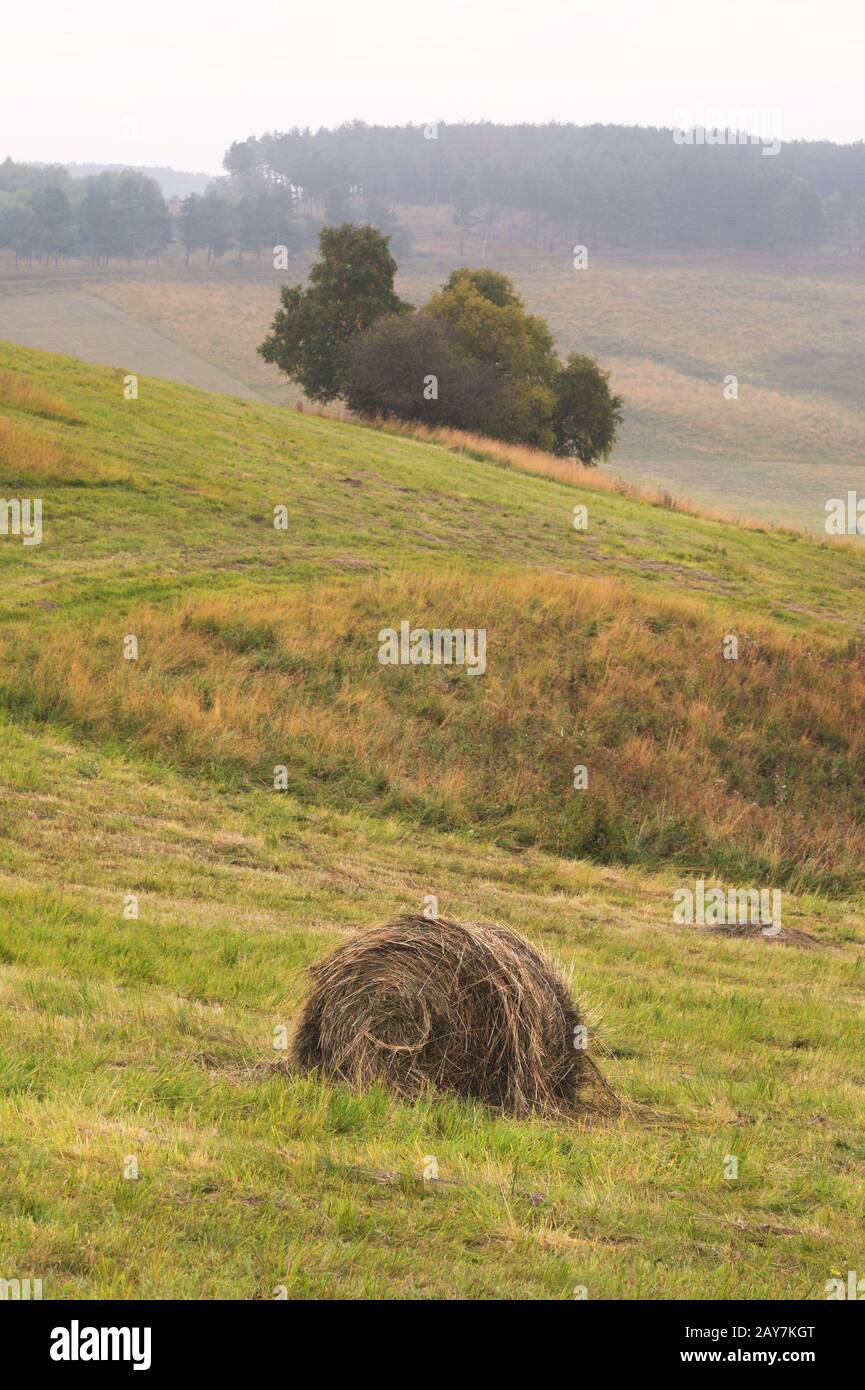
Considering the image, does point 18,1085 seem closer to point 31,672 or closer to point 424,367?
point 31,672

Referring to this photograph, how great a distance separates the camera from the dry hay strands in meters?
7.41

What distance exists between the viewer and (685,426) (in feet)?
345

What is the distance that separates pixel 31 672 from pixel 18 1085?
37.8ft

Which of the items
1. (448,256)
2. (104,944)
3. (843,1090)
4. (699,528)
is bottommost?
(843,1090)

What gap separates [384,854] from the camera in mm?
14703

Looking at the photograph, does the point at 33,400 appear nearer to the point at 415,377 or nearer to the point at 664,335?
the point at 415,377

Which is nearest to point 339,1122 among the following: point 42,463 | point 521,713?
point 521,713

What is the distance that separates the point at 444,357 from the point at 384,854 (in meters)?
38.0

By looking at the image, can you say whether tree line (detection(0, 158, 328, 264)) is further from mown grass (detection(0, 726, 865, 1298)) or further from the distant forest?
mown grass (detection(0, 726, 865, 1298))

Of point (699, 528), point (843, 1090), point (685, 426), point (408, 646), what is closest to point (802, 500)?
point (685, 426)

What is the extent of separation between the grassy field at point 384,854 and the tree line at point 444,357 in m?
14.9

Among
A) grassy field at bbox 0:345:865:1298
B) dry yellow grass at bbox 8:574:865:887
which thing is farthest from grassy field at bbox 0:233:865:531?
dry yellow grass at bbox 8:574:865:887

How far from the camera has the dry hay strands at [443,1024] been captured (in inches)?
292

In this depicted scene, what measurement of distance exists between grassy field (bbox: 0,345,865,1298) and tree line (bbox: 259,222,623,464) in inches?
586
